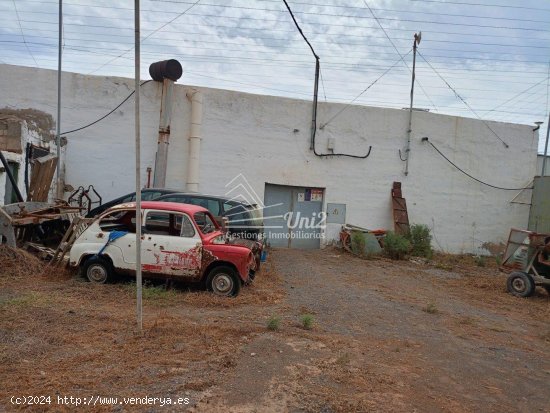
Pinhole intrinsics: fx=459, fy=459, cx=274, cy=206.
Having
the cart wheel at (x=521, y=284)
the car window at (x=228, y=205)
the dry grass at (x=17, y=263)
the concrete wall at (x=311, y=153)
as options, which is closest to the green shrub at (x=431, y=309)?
the cart wheel at (x=521, y=284)

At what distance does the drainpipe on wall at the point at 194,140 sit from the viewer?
48.2 feet

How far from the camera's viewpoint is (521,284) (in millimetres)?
10055

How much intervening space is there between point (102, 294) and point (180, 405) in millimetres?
4104

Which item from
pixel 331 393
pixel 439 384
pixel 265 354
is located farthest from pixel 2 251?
pixel 439 384

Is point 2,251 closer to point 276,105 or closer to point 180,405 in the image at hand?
point 180,405

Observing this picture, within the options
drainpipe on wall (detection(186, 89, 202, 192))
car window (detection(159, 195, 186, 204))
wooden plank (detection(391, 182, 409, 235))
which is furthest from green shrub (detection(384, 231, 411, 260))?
car window (detection(159, 195, 186, 204))

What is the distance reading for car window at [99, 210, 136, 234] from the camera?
26.2 feet

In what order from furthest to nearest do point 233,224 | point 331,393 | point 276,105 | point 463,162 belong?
point 463,162
point 276,105
point 233,224
point 331,393

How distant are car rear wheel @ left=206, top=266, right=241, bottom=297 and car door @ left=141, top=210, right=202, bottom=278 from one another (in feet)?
0.86

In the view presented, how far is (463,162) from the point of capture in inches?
670

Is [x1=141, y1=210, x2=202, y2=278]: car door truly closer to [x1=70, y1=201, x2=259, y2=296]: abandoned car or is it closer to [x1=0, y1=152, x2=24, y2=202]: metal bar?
[x1=70, y1=201, x2=259, y2=296]: abandoned car

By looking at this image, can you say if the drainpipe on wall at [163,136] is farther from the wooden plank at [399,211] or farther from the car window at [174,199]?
the wooden plank at [399,211]

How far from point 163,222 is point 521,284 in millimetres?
7765

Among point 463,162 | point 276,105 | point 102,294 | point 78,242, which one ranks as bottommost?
point 102,294
